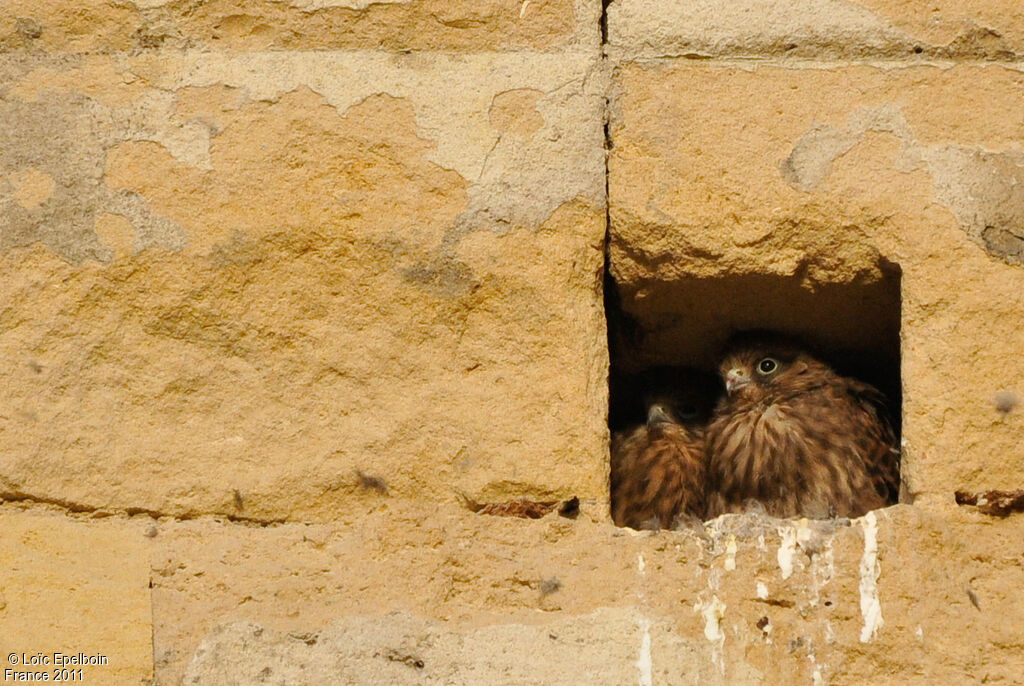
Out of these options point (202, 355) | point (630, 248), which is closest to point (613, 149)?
point (630, 248)

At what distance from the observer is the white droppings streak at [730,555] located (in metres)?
3.48

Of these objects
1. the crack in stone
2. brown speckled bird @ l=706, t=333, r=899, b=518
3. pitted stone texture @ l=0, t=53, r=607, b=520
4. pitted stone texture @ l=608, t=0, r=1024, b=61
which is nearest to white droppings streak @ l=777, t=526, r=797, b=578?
pitted stone texture @ l=0, t=53, r=607, b=520

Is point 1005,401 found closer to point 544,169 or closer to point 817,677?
point 817,677

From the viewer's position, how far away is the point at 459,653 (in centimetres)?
344

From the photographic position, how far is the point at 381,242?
3.76 metres

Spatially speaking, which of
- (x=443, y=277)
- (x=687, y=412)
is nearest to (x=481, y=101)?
(x=443, y=277)

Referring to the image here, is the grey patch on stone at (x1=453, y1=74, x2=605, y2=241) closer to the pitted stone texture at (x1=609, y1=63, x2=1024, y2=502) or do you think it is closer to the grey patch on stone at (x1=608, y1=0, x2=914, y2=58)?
the pitted stone texture at (x1=609, y1=63, x2=1024, y2=502)

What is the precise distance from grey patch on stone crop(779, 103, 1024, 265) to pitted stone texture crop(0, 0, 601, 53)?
579mm

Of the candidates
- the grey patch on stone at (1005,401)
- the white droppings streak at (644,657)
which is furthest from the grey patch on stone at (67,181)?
the grey patch on stone at (1005,401)

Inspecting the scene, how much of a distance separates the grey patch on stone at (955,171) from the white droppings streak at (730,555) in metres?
0.85

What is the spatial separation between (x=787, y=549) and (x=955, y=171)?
97cm

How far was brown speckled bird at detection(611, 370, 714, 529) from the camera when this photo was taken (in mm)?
4410

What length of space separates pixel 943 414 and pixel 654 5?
1.19m

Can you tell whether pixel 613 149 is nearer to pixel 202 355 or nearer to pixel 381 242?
pixel 381 242
